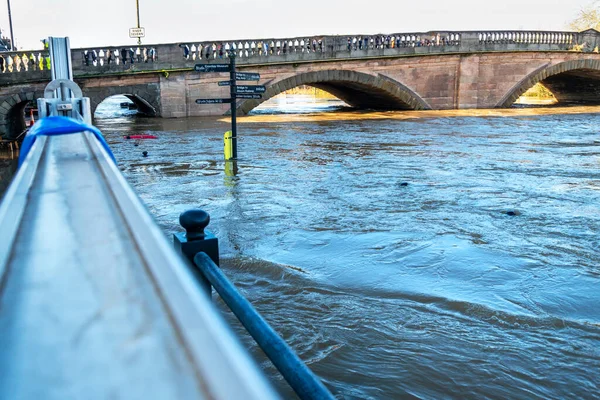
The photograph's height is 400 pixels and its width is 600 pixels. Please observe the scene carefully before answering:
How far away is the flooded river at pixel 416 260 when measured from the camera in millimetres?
3143

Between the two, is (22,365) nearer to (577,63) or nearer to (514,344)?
(514,344)

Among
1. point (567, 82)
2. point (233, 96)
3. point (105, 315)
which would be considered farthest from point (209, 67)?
point (567, 82)

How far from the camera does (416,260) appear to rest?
489 cm

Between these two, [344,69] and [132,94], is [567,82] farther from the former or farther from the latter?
[132,94]

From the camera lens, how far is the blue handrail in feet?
4.18

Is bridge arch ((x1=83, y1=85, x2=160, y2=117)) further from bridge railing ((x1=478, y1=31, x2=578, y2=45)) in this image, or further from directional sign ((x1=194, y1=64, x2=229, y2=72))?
bridge railing ((x1=478, y1=31, x2=578, y2=45))

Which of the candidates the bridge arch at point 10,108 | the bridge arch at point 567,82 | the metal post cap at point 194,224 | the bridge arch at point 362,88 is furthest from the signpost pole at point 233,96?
the bridge arch at point 567,82

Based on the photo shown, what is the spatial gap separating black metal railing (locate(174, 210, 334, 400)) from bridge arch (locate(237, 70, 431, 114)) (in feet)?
68.7

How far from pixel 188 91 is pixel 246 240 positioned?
17.4 meters

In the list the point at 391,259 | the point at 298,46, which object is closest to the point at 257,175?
the point at 391,259

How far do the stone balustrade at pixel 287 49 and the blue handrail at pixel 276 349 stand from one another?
65.0ft

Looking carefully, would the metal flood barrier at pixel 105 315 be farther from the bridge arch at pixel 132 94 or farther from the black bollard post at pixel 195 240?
the bridge arch at pixel 132 94

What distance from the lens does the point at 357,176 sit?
364 inches

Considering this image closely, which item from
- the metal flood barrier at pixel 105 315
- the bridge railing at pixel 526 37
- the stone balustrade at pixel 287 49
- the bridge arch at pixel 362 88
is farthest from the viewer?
the bridge railing at pixel 526 37
